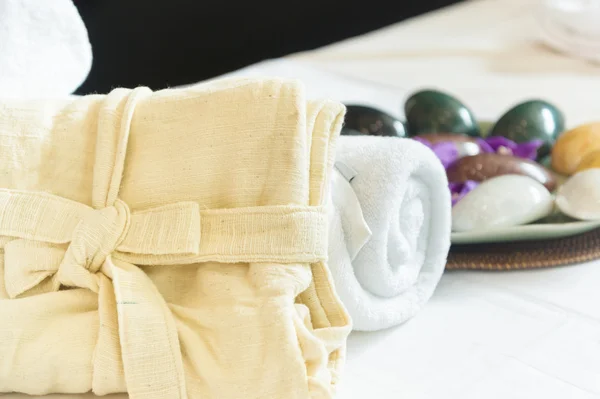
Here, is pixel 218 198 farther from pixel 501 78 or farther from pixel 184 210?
pixel 501 78

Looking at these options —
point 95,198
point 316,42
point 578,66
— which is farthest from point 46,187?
point 316,42

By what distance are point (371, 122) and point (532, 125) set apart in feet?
0.64

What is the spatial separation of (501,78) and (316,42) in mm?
511

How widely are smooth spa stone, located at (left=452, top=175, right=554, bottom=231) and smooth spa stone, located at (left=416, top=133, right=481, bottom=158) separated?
0.32ft

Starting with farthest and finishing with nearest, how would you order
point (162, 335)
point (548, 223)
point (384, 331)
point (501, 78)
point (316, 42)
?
1. point (316, 42)
2. point (501, 78)
3. point (548, 223)
4. point (384, 331)
5. point (162, 335)

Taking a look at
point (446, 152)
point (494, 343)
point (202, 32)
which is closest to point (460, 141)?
point (446, 152)

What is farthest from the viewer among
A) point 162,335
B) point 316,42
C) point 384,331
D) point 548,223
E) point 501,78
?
point 316,42

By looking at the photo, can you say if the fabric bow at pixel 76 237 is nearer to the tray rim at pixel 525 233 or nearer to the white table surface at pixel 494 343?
the white table surface at pixel 494 343

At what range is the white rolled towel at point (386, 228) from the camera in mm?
472

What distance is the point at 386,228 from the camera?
485 mm

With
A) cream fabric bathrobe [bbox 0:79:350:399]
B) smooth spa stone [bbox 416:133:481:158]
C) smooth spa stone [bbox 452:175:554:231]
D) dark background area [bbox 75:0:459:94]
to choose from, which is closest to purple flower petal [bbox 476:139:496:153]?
smooth spa stone [bbox 416:133:481:158]

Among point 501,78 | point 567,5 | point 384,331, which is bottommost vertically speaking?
point 384,331

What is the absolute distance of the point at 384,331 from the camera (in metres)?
0.53

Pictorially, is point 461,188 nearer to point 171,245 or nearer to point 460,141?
point 460,141
